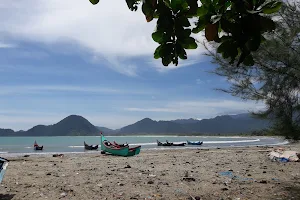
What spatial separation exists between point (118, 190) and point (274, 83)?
490cm

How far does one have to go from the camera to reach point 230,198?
626cm

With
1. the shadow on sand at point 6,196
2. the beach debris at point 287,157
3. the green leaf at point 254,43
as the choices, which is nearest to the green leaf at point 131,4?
the green leaf at point 254,43

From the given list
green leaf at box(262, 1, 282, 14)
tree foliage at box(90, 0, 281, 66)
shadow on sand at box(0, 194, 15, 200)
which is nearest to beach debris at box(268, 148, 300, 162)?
shadow on sand at box(0, 194, 15, 200)

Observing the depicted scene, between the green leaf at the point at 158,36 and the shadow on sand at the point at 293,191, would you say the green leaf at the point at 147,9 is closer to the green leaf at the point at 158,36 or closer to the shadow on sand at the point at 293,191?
the green leaf at the point at 158,36

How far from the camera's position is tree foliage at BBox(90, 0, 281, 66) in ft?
5.72

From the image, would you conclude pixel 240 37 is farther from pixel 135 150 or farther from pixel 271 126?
pixel 135 150

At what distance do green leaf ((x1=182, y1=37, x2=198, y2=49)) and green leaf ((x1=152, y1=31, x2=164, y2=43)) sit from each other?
0.50ft

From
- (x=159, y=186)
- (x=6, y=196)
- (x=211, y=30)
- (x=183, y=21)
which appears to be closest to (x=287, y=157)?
(x=159, y=186)

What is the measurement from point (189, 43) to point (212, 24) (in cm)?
19

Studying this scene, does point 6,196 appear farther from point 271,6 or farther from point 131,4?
point 271,6

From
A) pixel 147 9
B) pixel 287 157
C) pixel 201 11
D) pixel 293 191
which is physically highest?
pixel 147 9

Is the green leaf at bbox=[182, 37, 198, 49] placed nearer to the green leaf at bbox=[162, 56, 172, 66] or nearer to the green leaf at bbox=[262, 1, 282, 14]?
the green leaf at bbox=[162, 56, 172, 66]

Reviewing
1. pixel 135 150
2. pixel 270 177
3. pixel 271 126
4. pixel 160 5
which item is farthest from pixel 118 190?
pixel 135 150

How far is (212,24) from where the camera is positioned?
191 cm
